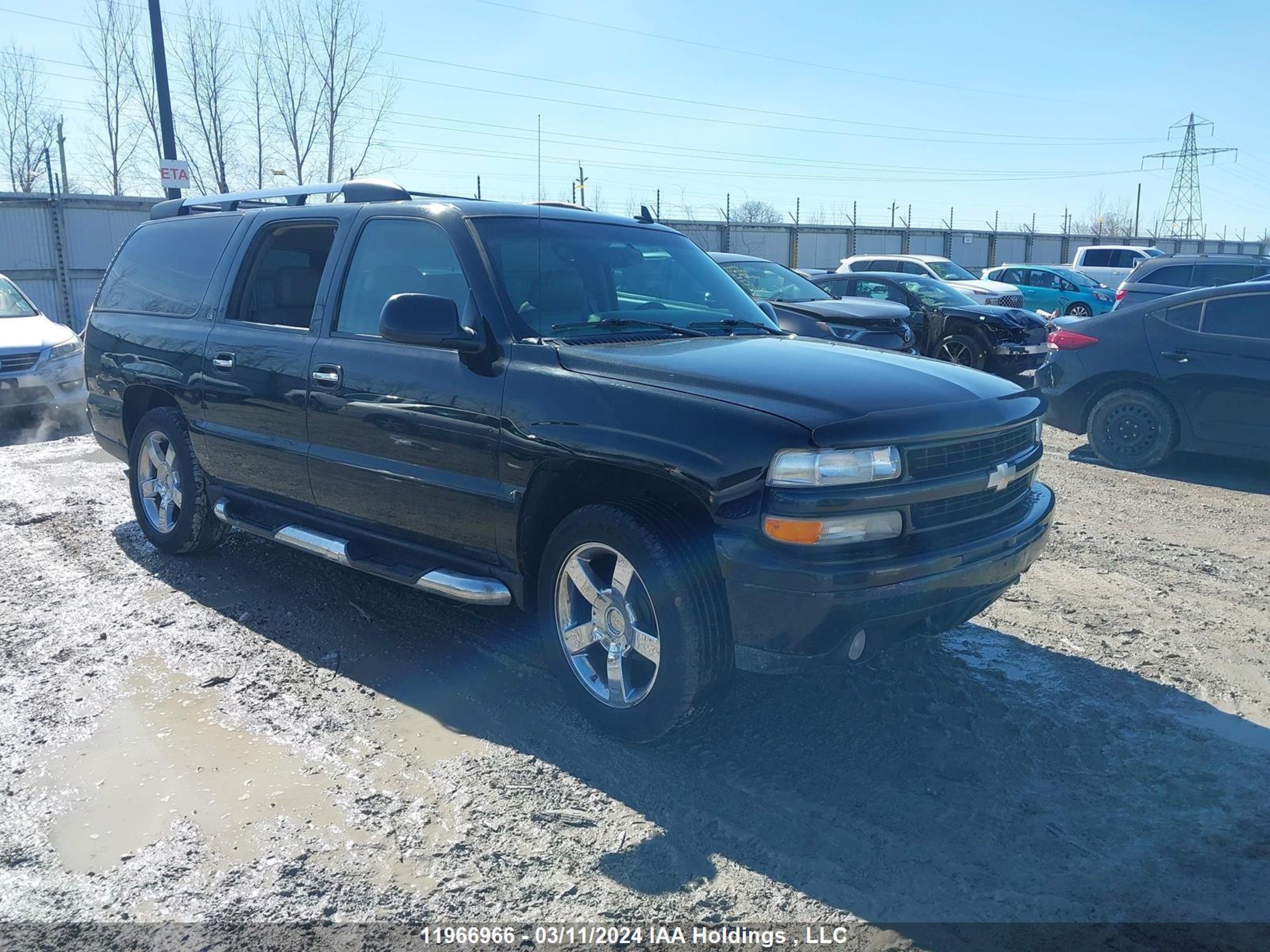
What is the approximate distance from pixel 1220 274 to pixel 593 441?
16.3m

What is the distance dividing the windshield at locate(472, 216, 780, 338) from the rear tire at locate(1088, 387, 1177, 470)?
4.78 metres

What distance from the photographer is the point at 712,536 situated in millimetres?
3377

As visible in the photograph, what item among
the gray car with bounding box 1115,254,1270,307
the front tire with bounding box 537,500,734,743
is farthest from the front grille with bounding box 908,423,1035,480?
the gray car with bounding box 1115,254,1270,307

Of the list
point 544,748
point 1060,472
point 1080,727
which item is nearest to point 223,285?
point 544,748

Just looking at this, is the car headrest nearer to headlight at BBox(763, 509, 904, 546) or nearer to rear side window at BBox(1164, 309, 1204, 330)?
headlight at BBox(763, 509, 904, 546)

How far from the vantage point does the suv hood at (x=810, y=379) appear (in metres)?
3.43

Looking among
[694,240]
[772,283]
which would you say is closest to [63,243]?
[694,240]

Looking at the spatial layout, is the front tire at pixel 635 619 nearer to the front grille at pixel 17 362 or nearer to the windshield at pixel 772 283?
the windshield at pixel 772 283

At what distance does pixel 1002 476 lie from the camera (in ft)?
12.3

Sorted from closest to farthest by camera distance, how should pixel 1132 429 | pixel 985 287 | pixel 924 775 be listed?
1. pixel 924 775
2. pixel 1132 429
3. pixel 985 287

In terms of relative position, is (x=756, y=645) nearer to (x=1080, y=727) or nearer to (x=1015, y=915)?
(x=1015, y=915)

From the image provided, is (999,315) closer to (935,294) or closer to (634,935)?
(935,294)

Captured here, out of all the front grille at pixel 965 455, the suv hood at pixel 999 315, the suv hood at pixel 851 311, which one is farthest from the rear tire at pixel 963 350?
the front grille at pixel 965 455

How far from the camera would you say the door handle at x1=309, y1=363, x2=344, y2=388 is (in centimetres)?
462
